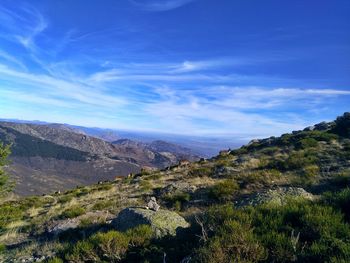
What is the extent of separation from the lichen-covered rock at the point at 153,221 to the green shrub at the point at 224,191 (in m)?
5.66

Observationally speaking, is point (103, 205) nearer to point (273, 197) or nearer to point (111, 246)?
point (273, 197)

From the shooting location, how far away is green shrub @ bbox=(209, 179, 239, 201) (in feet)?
57.3

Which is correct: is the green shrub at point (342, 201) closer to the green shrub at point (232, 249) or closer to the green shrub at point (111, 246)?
the green shrub at point (232, 249)

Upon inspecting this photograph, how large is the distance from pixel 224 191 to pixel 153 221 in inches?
284

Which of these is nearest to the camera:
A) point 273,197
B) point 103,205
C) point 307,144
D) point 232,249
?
point 232,249

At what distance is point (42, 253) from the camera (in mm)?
11648

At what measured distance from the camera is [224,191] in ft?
58.5

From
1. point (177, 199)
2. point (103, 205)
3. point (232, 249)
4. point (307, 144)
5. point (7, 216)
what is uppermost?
point (307, 144)

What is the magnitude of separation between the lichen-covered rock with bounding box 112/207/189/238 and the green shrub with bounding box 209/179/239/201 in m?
5.66

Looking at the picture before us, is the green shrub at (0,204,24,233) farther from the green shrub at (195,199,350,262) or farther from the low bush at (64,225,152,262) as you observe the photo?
the green shrub at (195,199,350,262)

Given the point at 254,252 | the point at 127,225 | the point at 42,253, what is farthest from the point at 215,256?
the point at 42,253

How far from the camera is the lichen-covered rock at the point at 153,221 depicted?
35.8 ft

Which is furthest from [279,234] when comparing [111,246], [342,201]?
[111,246]

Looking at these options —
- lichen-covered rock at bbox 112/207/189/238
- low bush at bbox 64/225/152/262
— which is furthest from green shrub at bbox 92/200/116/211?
low bush at bbox 64/225/152/262
